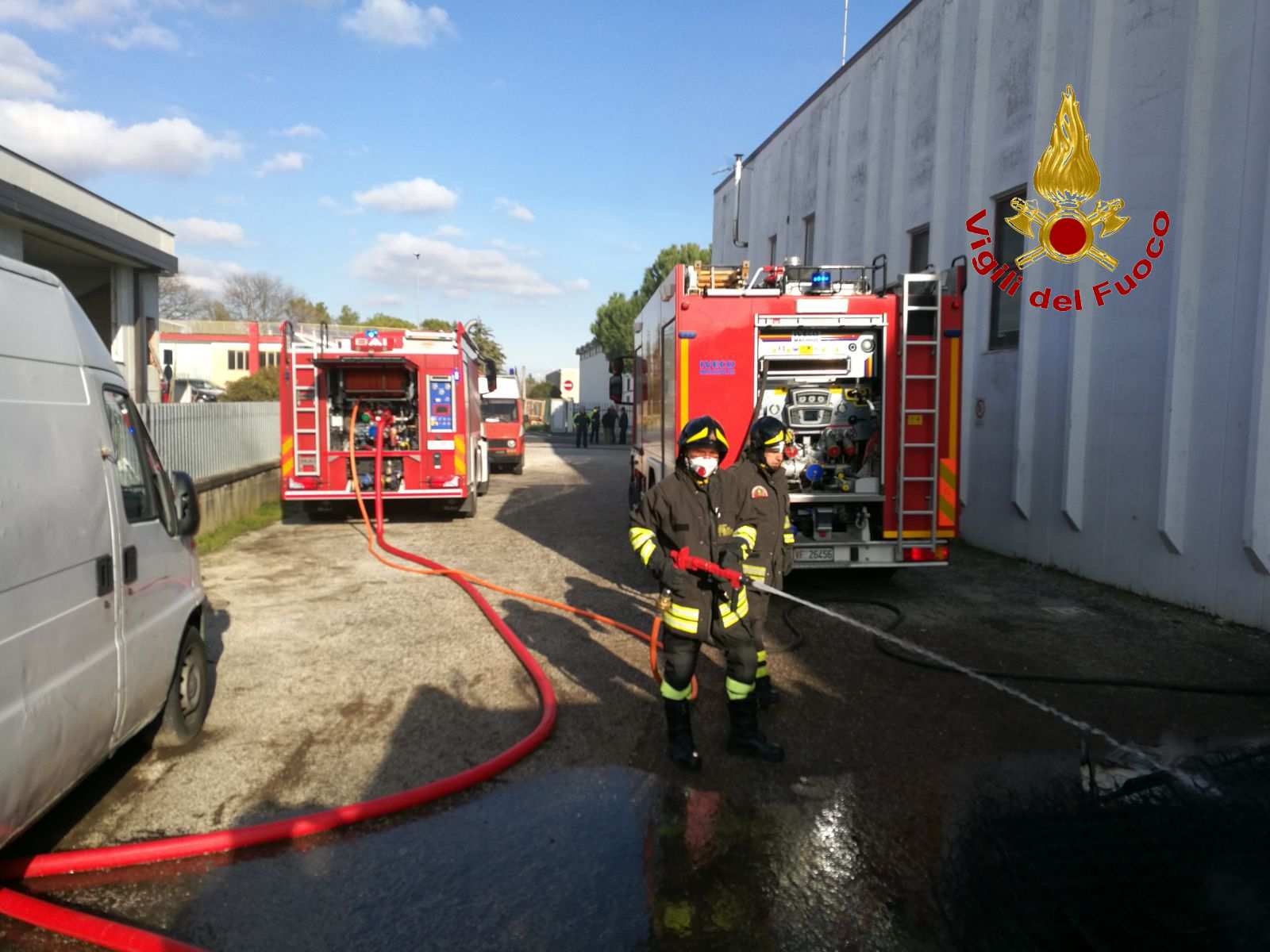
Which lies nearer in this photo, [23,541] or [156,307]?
[23,541]

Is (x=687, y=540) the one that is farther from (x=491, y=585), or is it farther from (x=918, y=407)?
(x=491, y=585)

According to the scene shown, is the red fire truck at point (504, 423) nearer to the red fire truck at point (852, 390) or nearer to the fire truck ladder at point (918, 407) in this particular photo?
the red fire truck at point (852, 390)

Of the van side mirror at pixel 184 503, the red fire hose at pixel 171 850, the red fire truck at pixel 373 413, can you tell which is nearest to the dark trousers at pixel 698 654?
the red fire hose at pixel 171 850

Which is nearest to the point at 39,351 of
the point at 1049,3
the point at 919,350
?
the point at 919,350

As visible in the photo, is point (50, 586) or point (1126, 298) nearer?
point (50, 586)

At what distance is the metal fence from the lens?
1159cm

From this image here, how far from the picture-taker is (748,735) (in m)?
4.74

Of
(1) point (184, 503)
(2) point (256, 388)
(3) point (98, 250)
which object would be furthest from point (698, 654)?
(2) point (256, 388)

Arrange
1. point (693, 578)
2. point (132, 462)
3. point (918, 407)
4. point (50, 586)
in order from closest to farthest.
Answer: point (50, 586)
point (132, 462)
point (693, 578)
point (918, 407)

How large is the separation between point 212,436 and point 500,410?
1040cm

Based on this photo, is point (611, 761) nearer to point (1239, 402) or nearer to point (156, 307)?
point (1239, 402)

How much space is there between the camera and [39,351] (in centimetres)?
347

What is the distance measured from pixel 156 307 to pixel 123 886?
18.7 metres

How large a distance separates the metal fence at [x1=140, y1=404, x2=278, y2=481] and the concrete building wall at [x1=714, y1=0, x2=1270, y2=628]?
982 cm
